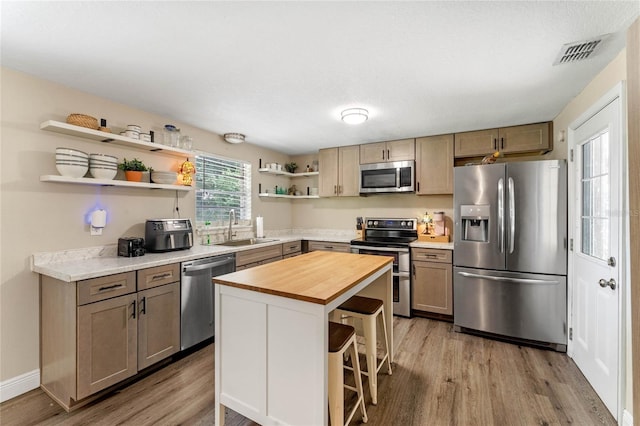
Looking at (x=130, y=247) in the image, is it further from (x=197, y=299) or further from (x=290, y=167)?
(x=290, y=167)

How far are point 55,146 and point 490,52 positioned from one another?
3275 mm

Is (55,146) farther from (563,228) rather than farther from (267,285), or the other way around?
(563,228)

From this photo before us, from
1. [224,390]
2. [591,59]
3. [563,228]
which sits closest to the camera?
[224,390]

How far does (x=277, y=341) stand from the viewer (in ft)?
5.11

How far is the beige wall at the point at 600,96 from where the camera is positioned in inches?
69.5

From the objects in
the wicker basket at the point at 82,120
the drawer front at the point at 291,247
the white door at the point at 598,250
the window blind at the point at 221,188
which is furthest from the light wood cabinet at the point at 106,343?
the white door at the point at 598,250

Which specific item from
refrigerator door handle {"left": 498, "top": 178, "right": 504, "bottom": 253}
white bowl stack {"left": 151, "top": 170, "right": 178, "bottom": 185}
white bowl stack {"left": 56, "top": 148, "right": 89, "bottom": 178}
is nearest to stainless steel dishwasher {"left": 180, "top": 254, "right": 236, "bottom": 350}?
white bowl stack {"left": 151, "top": 170, "right": 178, "bottom": 185}

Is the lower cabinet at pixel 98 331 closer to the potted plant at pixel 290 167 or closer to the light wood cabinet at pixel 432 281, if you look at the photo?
the light wood cabinet at pixel 432 281

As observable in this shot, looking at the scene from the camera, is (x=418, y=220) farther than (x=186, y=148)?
Yes

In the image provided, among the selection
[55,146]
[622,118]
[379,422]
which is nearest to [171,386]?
[379,422]

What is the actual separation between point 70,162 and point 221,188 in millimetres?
1769

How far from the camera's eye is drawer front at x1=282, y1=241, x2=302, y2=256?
13.2 ft

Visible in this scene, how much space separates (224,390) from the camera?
175 centimetres

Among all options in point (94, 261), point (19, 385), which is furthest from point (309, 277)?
point (19, 385)
